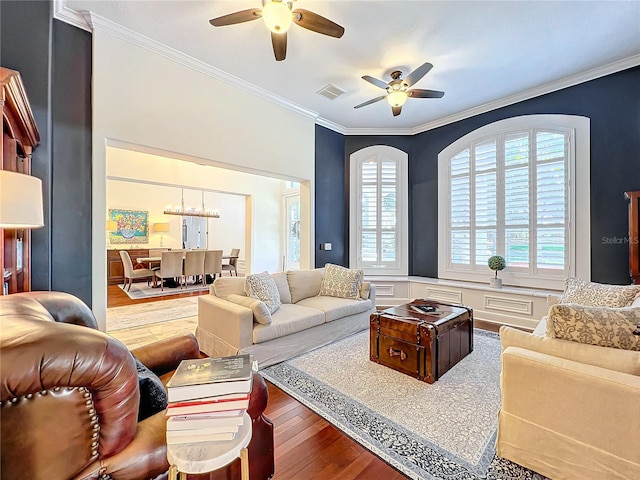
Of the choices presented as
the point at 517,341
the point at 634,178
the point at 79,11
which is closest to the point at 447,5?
the point at 517,341

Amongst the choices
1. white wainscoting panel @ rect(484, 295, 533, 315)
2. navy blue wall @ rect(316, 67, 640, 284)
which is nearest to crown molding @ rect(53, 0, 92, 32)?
navy blue wall @ rect(316, 67, 640, 284)

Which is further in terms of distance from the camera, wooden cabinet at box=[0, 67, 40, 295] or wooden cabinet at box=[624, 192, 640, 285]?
wooden cabinet at box=[624, 192, 640, 285]

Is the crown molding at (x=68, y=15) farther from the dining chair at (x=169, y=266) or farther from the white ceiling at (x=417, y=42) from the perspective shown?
the dining chair at (x=169, y=266)

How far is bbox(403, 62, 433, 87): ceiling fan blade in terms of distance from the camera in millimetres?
2950

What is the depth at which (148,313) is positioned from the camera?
4801mm

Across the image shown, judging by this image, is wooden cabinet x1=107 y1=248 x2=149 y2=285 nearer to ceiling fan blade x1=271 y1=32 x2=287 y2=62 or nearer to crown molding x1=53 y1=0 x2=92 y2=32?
crown molding x1=53 y1=0 x2=92 y2=32

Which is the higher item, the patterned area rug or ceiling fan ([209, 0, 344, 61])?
ceiling fan ([209, 0, 344, 61])

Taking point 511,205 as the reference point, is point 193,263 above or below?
below

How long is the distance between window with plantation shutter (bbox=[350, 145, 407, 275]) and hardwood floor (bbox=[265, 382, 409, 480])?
3642mm

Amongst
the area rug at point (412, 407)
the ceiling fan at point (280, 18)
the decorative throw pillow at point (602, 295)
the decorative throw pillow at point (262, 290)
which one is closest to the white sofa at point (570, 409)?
the area rug at point (412, 407)

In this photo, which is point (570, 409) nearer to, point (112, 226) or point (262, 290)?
point (262, 290)

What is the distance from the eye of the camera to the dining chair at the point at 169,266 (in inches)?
266

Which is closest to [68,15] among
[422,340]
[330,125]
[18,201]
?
[18,201]

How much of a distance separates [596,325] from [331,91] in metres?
3.82
